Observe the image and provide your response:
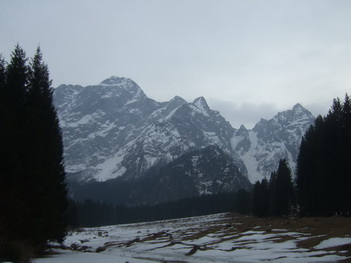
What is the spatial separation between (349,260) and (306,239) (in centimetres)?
1170

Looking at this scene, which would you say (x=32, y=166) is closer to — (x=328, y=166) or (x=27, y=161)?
(x=27, y=161)

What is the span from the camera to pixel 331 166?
201 ft

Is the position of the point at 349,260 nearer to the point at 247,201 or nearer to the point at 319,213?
the point at 319,213

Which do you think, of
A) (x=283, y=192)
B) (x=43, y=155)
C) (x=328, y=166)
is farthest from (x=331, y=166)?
(x=43, y=155)

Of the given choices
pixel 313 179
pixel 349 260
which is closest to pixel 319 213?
pixel 313 179

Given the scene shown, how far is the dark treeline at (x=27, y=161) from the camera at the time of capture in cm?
2484

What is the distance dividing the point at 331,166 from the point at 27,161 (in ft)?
163

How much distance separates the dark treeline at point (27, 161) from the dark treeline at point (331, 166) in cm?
4355

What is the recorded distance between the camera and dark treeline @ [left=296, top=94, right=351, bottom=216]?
58.6 meters

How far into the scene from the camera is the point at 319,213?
67062mm

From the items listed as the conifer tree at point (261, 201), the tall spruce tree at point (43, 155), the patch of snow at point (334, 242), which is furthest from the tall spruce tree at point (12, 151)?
the conifer tree at point (261, 201)

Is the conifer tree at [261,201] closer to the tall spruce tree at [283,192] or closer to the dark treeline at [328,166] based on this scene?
the tall spruce tree at [283,192]

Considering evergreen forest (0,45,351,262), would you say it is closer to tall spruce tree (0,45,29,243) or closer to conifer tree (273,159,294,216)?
tall spruce tree (0,45,29,243)

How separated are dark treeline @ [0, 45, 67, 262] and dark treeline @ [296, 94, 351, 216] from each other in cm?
4355
